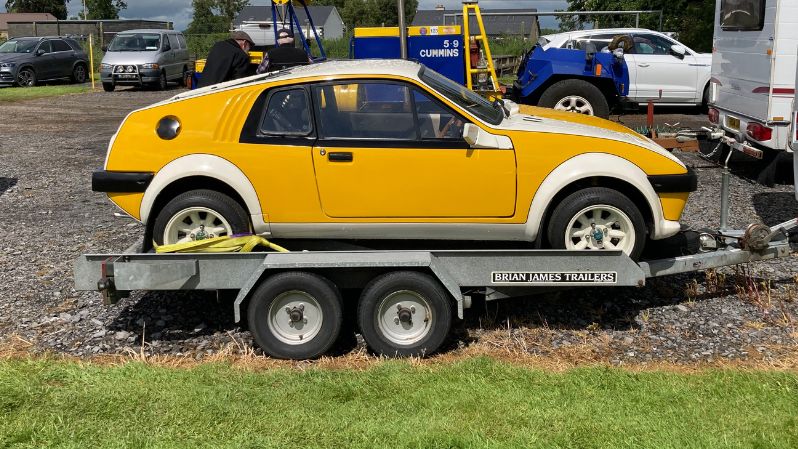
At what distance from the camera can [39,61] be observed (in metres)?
26.9

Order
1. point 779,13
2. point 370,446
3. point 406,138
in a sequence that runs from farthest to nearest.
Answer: point 779,13
point 406,138
point 370,446

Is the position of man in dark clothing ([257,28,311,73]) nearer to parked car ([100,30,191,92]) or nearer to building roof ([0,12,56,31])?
parked car ([100,30,191,92])

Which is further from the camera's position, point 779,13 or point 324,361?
point 779,13

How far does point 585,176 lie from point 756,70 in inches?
202

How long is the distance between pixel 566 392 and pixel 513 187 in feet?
5.03

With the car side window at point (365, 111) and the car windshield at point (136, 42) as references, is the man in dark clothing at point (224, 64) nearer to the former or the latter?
the car side window at point (365, 111)

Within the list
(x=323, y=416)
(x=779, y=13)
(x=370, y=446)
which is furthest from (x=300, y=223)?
(x=779, y=13)

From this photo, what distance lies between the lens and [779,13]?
906cm

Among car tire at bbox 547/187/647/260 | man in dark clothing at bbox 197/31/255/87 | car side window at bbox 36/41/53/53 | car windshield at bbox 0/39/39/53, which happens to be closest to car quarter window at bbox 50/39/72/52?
car side window at bbox 36/41/53/53

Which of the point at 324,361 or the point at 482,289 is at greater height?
the point at 482,289

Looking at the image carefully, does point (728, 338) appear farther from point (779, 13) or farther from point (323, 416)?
point (779, 13)

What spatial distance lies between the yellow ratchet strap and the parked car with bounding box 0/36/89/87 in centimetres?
2378

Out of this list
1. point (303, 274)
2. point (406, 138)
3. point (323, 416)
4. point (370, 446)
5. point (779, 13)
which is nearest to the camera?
point (370, 446)

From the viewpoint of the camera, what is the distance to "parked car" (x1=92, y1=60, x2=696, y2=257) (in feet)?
18.4
